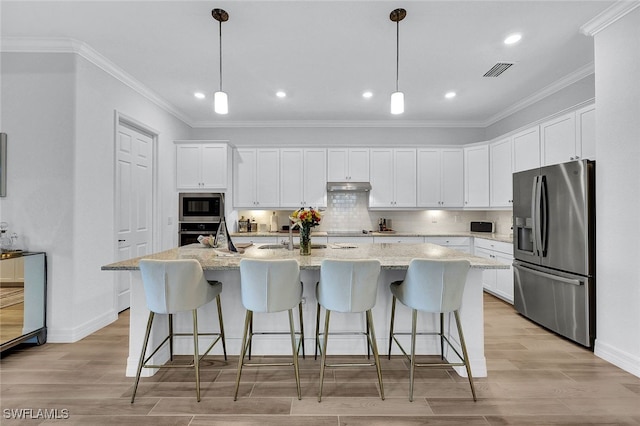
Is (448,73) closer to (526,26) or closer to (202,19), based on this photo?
(526,26)

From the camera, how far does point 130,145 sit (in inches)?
161

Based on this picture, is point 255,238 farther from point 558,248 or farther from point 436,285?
point 558,248

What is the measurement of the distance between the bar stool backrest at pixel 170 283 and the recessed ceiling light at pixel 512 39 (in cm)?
333

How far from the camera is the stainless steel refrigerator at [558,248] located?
2.91 meters

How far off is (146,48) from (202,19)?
2.89ft

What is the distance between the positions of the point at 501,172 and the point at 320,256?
360 centimetres

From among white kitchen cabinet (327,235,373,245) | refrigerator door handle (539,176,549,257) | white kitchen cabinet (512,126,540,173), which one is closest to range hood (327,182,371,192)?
white kitchen cabinet (327,235,373,245)

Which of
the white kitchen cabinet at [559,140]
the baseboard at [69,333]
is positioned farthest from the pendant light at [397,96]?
the baseboard at [69,333]

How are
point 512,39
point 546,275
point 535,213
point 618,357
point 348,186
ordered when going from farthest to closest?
point 348,186 → point 535,213 → point 546,275 → point 512,39 → point 618,357

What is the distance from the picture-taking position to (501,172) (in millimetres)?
4812

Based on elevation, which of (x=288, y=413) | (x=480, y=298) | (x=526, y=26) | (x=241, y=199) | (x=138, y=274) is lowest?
(x=288, y=413)

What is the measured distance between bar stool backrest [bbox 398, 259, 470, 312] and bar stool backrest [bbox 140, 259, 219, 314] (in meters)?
1.48

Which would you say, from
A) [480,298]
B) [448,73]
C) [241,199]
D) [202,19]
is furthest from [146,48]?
[480,298]

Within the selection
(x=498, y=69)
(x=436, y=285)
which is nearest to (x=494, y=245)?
(x=498, y=69)
